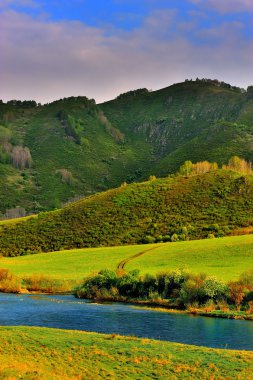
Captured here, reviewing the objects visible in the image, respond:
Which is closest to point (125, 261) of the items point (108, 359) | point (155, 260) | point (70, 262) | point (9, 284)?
point (155, 260)

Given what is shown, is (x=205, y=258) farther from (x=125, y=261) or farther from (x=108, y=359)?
(x=108, y=359)

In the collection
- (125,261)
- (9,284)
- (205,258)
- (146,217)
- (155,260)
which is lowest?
(9,284)

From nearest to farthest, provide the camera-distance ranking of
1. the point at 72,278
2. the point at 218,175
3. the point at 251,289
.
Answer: the point at 251,289 < the point at 72,278 < the point at 218,175

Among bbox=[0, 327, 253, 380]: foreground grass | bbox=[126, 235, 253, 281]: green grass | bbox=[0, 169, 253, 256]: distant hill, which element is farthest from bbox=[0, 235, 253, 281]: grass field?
bbox=[0, 327, 253, 380]: foreground grass

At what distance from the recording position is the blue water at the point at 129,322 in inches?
1943

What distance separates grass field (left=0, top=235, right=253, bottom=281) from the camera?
88.4 metres

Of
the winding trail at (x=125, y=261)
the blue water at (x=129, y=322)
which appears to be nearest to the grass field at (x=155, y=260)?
the winding trail at (x=125, y=261)

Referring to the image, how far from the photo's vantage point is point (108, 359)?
36.2 m

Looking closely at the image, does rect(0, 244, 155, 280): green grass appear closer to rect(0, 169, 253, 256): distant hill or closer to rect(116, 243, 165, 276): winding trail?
rect(116, 243, 165, 276): winding trail

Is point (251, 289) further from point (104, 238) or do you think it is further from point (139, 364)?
point (104, 238)

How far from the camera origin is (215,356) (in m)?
38.2

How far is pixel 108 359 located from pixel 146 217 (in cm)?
11400

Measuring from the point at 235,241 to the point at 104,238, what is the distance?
41.8 meters

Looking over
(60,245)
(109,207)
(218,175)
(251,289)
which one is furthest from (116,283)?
(218,175)
